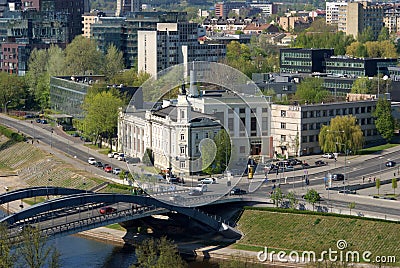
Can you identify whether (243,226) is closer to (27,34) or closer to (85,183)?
(85,183)

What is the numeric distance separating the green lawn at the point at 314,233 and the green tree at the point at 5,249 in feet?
32.1

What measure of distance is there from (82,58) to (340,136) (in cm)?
3691

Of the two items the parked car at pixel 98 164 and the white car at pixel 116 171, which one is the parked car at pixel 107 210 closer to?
the white car at pixel 116 171

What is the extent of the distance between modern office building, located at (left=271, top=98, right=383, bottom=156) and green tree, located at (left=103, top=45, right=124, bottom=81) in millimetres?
30468

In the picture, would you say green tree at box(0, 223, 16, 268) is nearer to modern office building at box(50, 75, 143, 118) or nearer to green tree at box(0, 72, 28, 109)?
modern office building at box(50, 75, 143, 118)

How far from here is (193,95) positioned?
5262 cm

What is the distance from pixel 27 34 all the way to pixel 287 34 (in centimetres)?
5406

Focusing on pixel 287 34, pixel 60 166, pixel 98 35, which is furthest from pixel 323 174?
pixel 287 34

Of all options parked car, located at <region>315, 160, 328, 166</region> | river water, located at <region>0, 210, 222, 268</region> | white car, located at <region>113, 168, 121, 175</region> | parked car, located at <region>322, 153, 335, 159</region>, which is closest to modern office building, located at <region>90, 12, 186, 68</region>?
parked car, located at <region>322, 153, 335, 159</region>

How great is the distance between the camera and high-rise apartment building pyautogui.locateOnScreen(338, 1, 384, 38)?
122 meters

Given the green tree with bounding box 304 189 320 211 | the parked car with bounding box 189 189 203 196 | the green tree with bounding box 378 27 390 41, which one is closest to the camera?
the green tree with bounding box 304 189 320 211

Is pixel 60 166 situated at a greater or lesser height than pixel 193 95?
lesser

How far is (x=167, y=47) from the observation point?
278ft

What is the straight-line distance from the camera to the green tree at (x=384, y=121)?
56.3m
